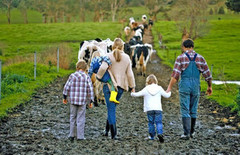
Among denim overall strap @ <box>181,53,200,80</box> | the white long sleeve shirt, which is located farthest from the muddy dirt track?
denim overall strap @ <box>181,53,200,80</box>

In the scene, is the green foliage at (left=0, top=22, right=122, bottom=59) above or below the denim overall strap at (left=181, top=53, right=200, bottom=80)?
above

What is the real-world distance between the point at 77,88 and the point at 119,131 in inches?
84.2

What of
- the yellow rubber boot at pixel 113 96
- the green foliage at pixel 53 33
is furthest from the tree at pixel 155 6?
the yellow rubber boot at pixel 113 96

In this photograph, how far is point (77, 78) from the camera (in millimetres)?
9711

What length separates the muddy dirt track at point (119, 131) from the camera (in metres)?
8.80

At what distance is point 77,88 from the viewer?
31.8ft

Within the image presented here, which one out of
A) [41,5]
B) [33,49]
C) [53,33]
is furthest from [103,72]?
[41,5]

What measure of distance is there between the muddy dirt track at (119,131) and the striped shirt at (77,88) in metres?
0.95

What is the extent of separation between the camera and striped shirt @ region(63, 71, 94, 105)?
31.7 ft

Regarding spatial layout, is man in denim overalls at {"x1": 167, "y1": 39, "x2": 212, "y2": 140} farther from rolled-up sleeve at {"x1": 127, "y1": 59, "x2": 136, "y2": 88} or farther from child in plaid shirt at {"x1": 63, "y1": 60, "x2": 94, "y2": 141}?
child in plaid shirt at {"x1": 63, "y1": 60, "x2": 94, "y2": 141}

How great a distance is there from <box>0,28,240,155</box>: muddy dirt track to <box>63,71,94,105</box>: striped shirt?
948 mm

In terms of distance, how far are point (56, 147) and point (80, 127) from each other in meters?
1.02

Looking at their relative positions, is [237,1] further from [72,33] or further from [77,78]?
[77,78]

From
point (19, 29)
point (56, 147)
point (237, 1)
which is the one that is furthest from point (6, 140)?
point (19, 29)
